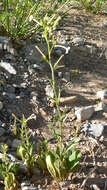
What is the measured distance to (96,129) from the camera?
236 cm

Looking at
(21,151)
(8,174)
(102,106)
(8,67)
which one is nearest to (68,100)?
(102,106)

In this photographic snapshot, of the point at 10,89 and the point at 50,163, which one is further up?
the point at 10,89

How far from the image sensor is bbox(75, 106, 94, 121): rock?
2.48m

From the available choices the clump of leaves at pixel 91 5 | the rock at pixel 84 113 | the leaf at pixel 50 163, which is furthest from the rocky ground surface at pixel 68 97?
the clump of leaves at pixel 91 5

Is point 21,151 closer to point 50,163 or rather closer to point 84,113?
point 50,163

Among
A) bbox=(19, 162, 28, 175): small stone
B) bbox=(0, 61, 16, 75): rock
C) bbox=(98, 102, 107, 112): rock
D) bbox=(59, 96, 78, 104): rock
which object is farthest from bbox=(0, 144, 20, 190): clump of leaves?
bbox=(0, 61, 16, 75): rock

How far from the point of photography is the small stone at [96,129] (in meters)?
2.33

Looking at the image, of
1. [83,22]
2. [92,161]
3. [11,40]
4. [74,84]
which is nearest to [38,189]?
[92,161]

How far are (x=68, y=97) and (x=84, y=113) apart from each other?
0.28 meters

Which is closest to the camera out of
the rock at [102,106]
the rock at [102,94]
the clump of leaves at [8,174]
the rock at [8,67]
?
the clump of leaves at [8,174]

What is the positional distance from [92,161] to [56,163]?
0.39 m

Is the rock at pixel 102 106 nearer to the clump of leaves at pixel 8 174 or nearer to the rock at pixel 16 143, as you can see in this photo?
the rock at pixel 16 143

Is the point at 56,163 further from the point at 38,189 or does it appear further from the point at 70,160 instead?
the point at 38,189

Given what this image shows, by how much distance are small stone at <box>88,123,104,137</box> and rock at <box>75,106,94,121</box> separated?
0.11 metres
